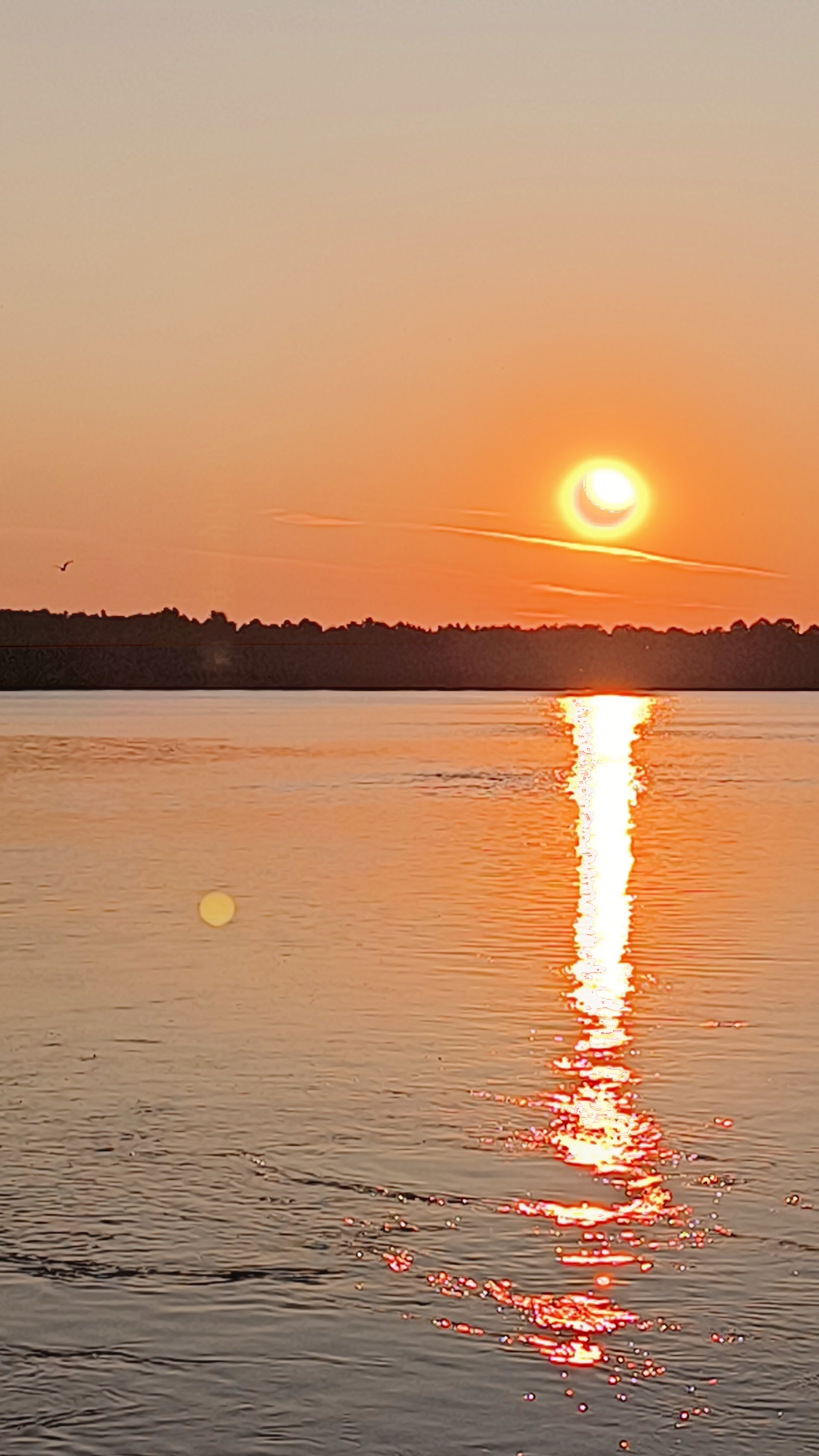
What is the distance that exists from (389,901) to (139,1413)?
74.5 feet

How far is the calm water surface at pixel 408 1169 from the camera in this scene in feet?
30.8

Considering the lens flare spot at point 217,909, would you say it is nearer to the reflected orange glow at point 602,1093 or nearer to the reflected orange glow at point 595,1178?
the reflected orange glow at point 602,1093

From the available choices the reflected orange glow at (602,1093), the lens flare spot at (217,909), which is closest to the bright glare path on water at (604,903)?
the reflected orange glow at (602,1093)

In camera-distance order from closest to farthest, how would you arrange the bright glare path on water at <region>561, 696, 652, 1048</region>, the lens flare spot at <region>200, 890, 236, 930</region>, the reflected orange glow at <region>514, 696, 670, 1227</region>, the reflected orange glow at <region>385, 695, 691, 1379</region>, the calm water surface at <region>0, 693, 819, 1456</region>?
the calm water surface at <region>0, 693, 819, 1456</region> < the reflected orange glow at <region>385, 695, 691, 1379</region> < the reflected orange glow at <region>514, 696, 670, 1227</region> < the bright glare path on water at <region>561, 696, 652, 1048</region> < the lens flare spot at <region>200, 890, 236, 930</region>

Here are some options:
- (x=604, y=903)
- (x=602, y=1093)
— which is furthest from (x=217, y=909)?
(x=602, y=1093)

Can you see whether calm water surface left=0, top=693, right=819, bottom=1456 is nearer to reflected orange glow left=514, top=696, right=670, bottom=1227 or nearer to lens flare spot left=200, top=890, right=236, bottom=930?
reflected orange glow left=514, top=696, right=670, bottom=1227

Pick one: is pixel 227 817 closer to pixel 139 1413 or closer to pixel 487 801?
pixel 487 801

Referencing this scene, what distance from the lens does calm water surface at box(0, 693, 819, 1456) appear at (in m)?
9.38

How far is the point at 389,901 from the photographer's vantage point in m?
31.9

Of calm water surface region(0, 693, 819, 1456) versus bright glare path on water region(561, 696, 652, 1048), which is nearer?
calm water surface region(0, 693, 819, 1456)

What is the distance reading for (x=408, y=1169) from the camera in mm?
13523

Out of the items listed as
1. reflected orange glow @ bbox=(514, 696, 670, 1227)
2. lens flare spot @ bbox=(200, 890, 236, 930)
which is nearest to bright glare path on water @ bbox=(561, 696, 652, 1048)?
reflected orange glow @ bbox=(514, 696, 670, 1227)

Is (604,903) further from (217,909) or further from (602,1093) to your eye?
(602,1093)

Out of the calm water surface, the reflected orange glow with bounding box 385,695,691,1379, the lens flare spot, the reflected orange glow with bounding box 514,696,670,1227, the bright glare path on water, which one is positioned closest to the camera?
the calm water surface
